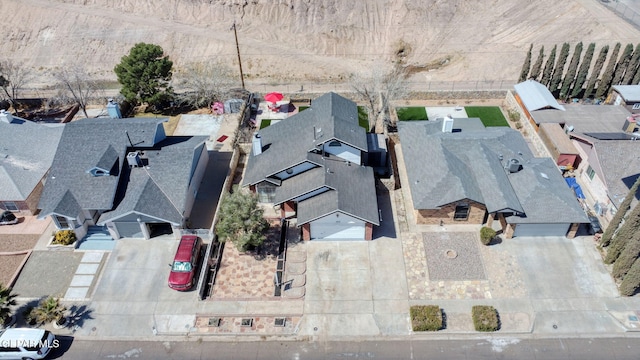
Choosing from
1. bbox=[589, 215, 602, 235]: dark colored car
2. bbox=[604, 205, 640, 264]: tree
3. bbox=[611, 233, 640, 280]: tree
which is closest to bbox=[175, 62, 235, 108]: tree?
bbox=[589, 215, 602, 235]: dark colored car

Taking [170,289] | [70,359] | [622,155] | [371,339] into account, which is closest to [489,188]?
[622,155]

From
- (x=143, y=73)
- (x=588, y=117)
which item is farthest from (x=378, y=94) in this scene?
(x=143, y=73)

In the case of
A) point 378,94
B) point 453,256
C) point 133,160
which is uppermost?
point 378,94

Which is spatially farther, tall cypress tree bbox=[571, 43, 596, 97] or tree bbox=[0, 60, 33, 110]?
tree bbox=[0, 60, 33, 110]

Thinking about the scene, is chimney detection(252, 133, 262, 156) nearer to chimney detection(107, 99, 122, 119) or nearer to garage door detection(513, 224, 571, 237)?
chimney detection(107, 99, 122, 119)

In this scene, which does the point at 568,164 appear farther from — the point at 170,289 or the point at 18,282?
the point at 18,282

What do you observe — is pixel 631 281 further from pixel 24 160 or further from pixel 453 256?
pixel 24 160
